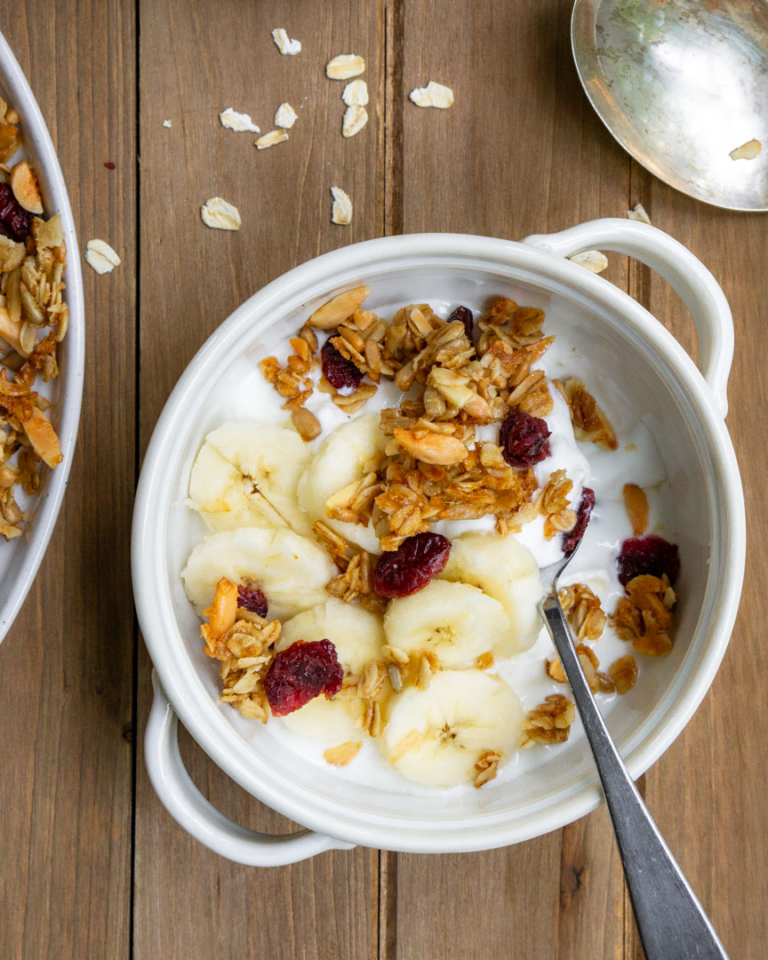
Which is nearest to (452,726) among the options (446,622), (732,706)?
(446,622)

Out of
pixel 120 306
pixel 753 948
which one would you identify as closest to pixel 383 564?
pixel 120 306

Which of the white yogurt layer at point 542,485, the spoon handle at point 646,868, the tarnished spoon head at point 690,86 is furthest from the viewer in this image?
the tarnished spoon head at point 690,86

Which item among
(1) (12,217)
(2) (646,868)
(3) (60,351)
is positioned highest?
(1) (12,217)

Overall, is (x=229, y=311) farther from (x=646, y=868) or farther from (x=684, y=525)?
(x=646, y=868)

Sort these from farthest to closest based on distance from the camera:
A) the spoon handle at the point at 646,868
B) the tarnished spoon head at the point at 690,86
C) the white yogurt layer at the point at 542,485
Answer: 1. the tarnished spoon head at the point at 690,86
2. the white yogurt layer at the point at 542,485
3. the spoon handle at the point at 646,868

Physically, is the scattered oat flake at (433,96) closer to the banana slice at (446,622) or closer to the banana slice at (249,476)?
the banana slice at (249,476)

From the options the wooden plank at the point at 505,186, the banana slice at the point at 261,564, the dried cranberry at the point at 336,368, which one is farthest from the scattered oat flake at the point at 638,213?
the banana slice at the point at 261,564

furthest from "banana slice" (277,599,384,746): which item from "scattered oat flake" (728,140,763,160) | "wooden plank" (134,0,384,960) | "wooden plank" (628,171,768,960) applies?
"scattered oat flake" (728,140,763,160)
